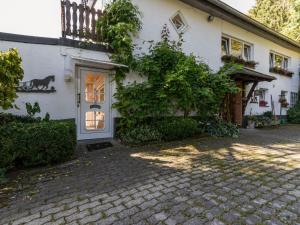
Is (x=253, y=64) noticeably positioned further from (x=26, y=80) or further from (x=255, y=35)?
(x=26, y=80)

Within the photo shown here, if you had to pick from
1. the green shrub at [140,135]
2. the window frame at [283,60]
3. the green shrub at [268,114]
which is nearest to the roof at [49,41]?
the green shrub at [140,135]

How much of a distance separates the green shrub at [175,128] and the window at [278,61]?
8.89 m

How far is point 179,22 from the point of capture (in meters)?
8.23

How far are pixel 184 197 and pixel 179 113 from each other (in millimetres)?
5199

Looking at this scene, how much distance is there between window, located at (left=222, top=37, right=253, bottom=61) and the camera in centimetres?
1022

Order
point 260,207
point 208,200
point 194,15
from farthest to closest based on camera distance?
point 194,15 → point 208,200 → point 260,207

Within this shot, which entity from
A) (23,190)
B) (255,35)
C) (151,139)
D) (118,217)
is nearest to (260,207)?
(118,217)

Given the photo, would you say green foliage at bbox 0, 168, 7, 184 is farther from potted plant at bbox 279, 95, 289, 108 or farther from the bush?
potted plant at bbox 279, 95, 289, 108

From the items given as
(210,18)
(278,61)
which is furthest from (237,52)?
(278,61)

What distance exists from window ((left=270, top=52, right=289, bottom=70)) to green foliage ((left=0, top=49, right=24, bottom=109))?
13125 mm

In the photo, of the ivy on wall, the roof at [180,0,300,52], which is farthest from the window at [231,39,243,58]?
the ivy on wall

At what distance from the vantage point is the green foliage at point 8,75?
3762mm

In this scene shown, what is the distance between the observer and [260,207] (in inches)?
98.2

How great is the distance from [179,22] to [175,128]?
173 inches
